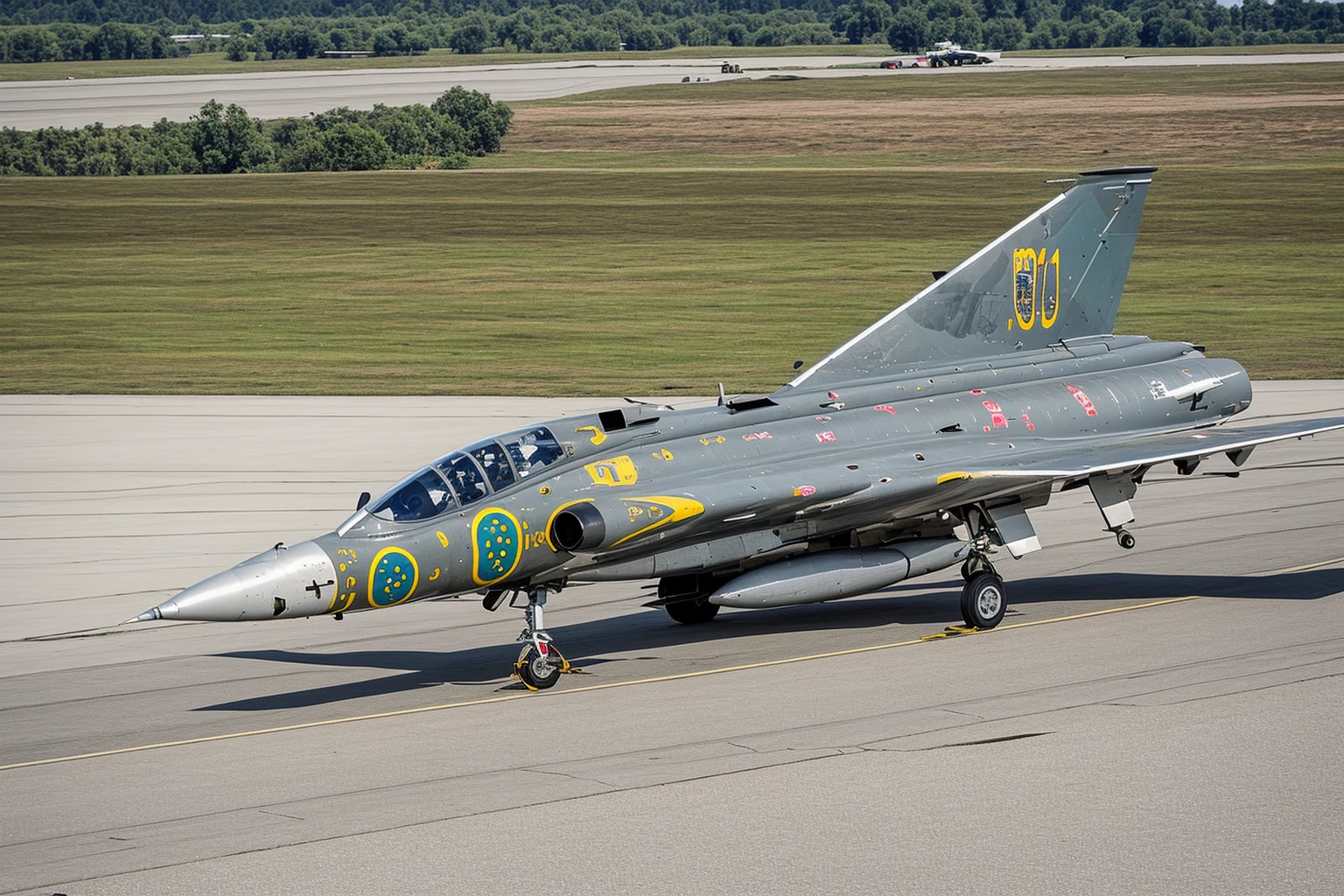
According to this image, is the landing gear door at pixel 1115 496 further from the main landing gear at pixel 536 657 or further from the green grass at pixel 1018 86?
the green grass at pixel 1018 86

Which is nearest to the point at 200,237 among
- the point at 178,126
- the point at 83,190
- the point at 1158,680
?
the point at 83,190

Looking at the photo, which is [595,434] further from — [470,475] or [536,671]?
[536,671]

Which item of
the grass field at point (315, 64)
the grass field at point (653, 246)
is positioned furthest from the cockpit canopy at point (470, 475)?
the grass field at point (315, 64)

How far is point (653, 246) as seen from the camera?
67750 mm

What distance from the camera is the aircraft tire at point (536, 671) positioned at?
16.5m

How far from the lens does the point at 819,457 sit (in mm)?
18219

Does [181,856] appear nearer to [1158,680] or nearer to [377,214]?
[1158,680]

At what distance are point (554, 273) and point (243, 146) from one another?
4798 centimetres

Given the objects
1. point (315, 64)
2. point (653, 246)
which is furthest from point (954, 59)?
point (653, 246)

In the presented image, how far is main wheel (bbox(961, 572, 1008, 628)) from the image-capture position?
18.5 meters

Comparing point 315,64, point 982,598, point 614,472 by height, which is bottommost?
point 982,598

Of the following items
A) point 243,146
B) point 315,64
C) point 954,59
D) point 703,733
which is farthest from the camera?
point 315,64

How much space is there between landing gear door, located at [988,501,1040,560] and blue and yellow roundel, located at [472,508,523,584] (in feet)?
19.7

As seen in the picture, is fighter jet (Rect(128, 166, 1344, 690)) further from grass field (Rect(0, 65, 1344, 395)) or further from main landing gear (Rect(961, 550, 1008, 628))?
grass field (Rect(0, 65, 1344, 395))
